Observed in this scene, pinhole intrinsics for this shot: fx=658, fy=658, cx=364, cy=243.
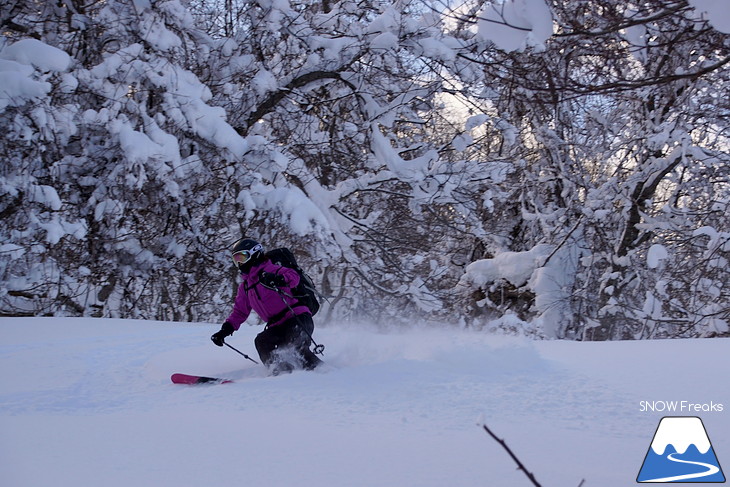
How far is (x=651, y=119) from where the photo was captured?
13.3m

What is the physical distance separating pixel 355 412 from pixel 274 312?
2.19m

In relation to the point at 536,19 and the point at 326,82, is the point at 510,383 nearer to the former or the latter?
the point at 536,19

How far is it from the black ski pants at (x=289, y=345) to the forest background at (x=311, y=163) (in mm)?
2924

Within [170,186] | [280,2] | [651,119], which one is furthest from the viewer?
[651,119]

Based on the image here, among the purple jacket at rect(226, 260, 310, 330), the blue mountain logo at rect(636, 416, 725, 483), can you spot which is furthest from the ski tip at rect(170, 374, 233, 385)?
the blue mountain logo at rect(636, 416, 725, 483)

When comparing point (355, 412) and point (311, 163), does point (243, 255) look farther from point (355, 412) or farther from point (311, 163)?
point (311, 163)

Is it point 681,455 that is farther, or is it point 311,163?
point 311,163

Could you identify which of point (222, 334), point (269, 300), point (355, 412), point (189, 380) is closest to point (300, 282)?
point (269, 300)

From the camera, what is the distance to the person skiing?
563 cm

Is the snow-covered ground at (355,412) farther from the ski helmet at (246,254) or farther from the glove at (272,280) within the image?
the ski helmet at (246,254)

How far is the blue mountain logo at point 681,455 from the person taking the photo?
222 centimetres

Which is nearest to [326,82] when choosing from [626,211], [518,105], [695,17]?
[518,105]

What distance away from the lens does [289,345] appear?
566cm

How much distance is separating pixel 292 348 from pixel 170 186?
3.86 m
